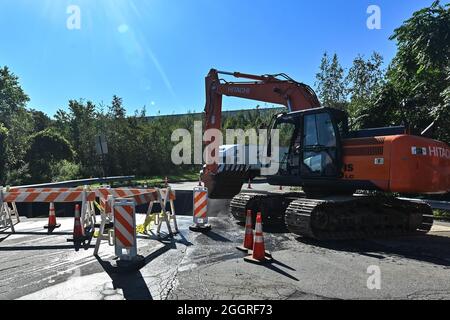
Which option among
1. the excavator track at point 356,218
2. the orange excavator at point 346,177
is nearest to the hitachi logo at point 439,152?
the orange excavator at point 346,177

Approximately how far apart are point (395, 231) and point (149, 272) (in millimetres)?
6037

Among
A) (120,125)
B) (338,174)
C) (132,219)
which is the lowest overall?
(132,219)

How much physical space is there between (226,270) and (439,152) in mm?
5861

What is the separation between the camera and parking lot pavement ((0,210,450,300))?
5.20 meters

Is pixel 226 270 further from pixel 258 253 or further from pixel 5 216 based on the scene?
pixel 5 216

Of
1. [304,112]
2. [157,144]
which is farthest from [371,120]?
[157,144]

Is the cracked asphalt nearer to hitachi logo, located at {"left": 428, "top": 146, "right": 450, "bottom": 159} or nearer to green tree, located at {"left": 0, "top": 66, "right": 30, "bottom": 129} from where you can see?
hitachi logo, located at {"left": 428, "top": 146, "right": 450, "bottom": 159}

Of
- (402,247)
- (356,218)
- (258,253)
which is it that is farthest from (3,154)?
(402,247)

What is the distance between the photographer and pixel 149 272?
611cm

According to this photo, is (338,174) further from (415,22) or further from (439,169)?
(415,22)

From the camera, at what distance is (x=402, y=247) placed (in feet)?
26.1

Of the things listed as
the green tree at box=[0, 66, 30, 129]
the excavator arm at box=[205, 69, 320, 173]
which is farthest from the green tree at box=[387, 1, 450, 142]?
the green tree at box=[0, 66, 30, 129]

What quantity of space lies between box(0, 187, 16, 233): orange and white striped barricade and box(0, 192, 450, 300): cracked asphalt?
4.02 feet

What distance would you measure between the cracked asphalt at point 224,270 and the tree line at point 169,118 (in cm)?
363
